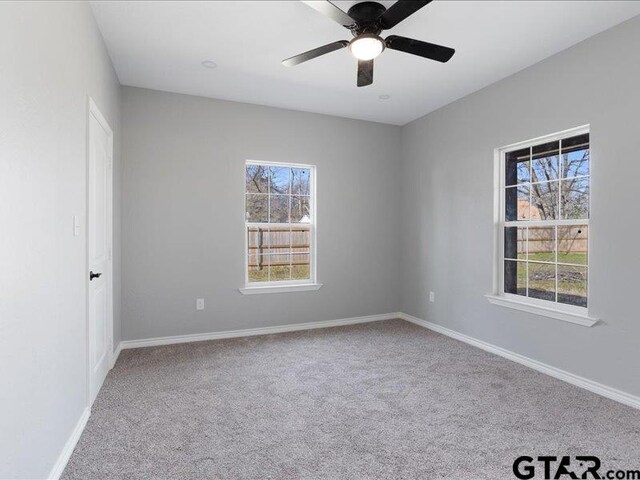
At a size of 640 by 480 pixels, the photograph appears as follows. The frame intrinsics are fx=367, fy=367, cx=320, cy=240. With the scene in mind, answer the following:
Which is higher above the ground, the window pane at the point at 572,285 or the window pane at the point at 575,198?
the window pane at the point at 575,198

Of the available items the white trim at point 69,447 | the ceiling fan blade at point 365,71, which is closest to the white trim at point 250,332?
the white trim at point 69,447

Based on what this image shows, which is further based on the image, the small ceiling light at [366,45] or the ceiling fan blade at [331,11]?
the small ceiling light at [366,45]

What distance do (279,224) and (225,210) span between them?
0.68 meters

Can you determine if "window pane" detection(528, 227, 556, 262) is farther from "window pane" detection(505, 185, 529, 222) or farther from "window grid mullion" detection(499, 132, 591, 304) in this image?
"window pane" detection(505, 185, 529, 222)

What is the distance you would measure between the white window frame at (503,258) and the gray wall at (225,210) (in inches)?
61.8

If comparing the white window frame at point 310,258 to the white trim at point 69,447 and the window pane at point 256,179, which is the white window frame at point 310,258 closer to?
the window pane at point 256,179

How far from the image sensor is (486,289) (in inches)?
148

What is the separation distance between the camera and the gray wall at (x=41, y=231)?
131cm

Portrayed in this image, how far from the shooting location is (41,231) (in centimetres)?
160

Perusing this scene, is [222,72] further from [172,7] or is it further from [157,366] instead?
[157,366]

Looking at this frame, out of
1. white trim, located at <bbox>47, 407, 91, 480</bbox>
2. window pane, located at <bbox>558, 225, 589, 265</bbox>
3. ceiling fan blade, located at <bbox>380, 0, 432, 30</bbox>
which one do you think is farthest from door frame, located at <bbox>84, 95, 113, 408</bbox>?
window pane, located at <bbox>558, 225, 589, 265</bbox>

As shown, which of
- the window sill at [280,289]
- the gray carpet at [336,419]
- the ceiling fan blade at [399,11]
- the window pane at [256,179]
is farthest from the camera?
the window pane at [256,179]

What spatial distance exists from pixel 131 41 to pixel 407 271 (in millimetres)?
3908

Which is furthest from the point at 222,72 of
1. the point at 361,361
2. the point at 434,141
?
the point at 361,361
